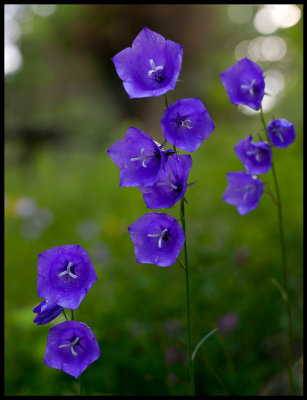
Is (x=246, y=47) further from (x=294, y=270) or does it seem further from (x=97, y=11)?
(x=294, y=270)

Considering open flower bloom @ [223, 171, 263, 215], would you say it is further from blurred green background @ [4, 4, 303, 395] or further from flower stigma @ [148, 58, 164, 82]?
flower stigma @ [148, 58, 164, 82]

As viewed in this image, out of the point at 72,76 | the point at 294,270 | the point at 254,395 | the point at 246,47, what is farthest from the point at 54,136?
the point at 254,395

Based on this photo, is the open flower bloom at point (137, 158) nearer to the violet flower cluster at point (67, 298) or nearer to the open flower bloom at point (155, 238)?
the open flower bloom at point (155, 238)

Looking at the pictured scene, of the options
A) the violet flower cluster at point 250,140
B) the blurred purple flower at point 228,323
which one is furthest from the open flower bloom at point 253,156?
the blurred purple flower at point 228,323

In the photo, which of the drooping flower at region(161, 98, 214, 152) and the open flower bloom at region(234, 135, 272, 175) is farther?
the open flower bloom at region(234, 135, 272, 175)

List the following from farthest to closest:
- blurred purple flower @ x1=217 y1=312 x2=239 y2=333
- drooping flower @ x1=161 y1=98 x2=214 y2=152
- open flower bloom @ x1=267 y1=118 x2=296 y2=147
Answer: blurred purple flower @ x1=217 y1=312 x2=239 y2=333 < open flower bloom @ x1=267 y1=118 x2=296 y2=147 < drooping flower @ x1=161 y1=98 x2=214 y2=152

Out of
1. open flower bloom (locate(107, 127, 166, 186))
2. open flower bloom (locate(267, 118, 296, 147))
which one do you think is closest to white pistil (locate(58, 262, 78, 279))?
open flower bloom (locate(107, 127, 166, 186))
